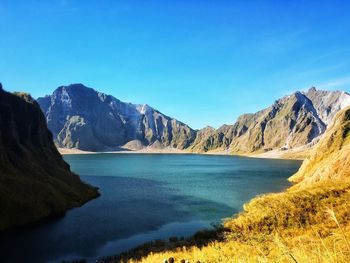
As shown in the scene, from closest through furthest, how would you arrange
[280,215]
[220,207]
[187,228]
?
[280,215] → [187,228] → [220,207]

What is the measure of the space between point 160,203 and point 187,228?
882 inches

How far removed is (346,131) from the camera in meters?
109

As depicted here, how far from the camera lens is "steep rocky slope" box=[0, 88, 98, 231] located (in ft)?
187

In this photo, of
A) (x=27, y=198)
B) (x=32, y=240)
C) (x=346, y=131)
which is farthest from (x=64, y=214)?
(x=346, y=131)

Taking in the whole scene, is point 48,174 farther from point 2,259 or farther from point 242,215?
point 242,215

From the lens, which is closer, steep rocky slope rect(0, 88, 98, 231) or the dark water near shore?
the dark water near shore

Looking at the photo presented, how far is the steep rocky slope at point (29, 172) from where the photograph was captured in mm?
57031

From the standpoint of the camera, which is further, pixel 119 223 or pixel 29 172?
pixel 29 172

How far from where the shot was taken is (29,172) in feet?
232

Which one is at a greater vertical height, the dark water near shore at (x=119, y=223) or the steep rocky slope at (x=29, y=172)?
the steep rocky slope at (x=29, y=172)

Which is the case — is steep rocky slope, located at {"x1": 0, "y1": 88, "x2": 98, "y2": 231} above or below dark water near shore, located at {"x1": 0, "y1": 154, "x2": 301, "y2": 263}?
above

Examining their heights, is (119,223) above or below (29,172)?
below

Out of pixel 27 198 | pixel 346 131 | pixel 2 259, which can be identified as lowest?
pixel 2 259

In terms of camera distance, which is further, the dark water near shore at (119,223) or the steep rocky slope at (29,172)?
the steep rocky slope at (29,172)
